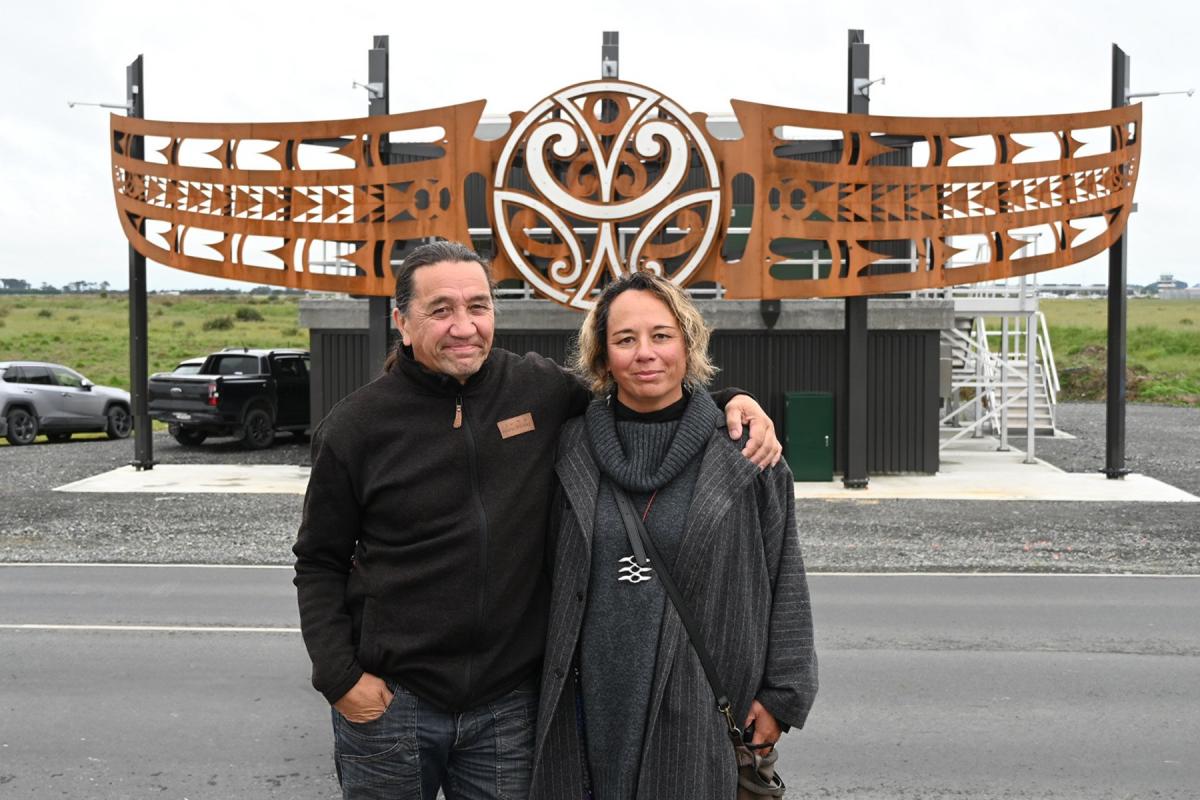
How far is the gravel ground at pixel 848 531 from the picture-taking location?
39.7 ft

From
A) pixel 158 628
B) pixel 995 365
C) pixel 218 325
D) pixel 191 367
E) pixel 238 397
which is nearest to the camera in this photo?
pixel 158 628

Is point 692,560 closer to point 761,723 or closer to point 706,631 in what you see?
point 706,631

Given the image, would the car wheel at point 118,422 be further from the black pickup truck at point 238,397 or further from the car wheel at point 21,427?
the black pickup truck at point 238,397

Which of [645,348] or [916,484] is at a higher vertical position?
[645,348]

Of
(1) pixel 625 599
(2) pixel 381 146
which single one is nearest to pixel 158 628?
(1) pixel 625 599

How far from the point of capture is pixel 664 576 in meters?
3.07

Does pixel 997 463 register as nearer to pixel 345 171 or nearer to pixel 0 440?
pixel 345 171

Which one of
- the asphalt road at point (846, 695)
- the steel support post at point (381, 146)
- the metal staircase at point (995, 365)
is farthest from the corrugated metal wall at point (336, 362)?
the metal staircase at point (995, 365)

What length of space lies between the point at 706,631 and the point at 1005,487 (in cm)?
1567

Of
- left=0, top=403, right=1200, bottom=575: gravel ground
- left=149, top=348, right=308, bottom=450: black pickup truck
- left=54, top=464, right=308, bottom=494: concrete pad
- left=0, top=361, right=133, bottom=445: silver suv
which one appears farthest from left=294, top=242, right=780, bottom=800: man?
left=0, top=361, right=133, bottom=445: silver suv

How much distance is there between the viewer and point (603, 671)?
313 cm

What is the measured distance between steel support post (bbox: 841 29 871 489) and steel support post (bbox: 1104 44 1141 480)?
12.8 ft

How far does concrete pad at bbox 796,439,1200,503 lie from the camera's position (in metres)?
16.7

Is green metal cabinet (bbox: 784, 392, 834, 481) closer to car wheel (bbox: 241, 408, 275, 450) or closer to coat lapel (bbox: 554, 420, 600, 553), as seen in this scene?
car wheel (bbox: 241, 408, 275, 450)
